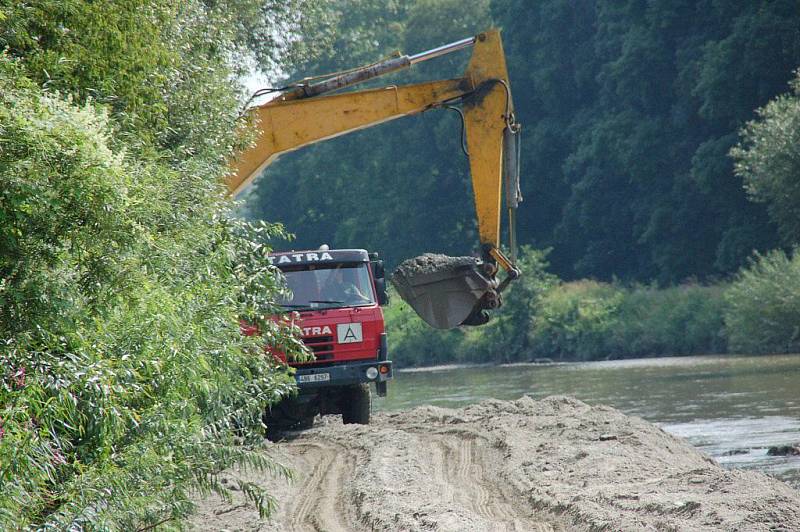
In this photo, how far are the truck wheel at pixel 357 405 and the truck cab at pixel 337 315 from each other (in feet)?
2.33

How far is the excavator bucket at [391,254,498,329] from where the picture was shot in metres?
16.6

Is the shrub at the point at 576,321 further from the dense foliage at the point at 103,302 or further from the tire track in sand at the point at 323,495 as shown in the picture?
the dense foliage at the point at 103,302

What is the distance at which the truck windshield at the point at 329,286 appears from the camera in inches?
655

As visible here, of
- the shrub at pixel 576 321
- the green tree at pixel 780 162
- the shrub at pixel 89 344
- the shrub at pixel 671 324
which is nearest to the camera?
the shrub at pixel 89 344

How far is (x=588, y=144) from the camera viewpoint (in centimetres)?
5706

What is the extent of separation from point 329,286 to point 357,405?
83.9 inches

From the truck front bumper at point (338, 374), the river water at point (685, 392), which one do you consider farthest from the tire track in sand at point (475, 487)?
the river water at point (685, 392)

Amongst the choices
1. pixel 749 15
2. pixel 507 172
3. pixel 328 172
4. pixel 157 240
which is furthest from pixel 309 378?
pixel 328 172

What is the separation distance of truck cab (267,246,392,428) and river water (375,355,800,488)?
4.54 meters

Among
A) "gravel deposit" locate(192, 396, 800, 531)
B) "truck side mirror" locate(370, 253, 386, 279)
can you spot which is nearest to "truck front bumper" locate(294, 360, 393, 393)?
"gravel deposit" locate(192, 396, 800, 531)

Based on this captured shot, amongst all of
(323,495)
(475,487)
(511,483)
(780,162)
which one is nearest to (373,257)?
(323,495)

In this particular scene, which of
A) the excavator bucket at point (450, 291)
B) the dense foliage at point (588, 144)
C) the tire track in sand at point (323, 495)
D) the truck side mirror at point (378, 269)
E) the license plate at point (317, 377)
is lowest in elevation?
the tire track in sand at point (323, 495)

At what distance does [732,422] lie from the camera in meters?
18.5

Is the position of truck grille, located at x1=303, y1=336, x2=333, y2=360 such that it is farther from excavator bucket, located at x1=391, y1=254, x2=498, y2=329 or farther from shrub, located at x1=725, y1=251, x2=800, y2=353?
shrub, located at x1=725, y1=251, x2=800, y2=353
